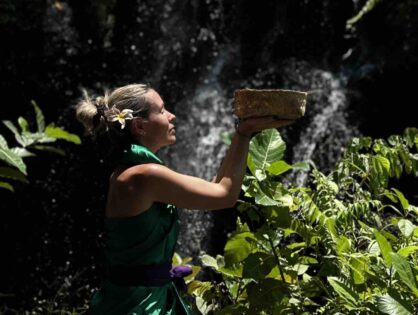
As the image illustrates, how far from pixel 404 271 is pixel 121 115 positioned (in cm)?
109

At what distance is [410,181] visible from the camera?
7227 mm

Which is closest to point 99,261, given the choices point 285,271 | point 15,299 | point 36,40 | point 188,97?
point 15,299

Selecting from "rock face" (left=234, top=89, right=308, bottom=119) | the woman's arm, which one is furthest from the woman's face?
"rock face" (left=234, top=89, right=308, bottom=119)

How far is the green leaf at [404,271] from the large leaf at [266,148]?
0.73 metres

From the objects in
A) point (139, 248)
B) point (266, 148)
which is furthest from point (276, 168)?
Answer: point (139, 248)

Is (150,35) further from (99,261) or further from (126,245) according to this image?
(126,245)

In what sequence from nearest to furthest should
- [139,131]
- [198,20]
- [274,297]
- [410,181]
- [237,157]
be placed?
[237,157], [139,131], [274,297], [410,181], [198,20]

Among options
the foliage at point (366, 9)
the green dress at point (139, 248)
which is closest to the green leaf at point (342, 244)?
the green dress at point (139, 248)

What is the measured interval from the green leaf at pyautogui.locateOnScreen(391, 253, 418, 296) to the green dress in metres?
0.78

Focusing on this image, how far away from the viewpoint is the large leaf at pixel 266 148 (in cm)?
304

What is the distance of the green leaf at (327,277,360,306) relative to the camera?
2.64 meters

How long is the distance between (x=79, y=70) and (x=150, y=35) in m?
1.02

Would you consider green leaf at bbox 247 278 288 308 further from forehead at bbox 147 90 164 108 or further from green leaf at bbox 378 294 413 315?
forehead at bbox 147 90 164 108

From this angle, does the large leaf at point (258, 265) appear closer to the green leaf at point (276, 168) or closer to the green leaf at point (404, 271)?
the green leaf at point (276, 168)
